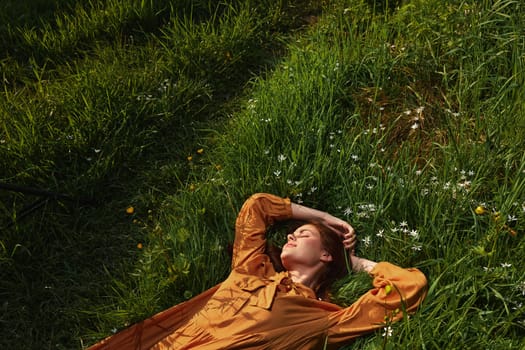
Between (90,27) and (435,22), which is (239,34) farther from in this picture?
(435,22)

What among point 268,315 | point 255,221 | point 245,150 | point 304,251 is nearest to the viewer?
point 268,315

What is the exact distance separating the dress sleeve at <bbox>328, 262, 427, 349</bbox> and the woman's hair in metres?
0.26

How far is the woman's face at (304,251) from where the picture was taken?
10.5 ft

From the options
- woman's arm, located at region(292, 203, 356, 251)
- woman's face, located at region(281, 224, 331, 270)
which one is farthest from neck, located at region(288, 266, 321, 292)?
woman's arm, located at region(292, 203, 356, 251)

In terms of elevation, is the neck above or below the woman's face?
below

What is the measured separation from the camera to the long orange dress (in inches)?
115

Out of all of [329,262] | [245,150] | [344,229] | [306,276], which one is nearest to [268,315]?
[306,276]

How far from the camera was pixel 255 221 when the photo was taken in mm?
3367

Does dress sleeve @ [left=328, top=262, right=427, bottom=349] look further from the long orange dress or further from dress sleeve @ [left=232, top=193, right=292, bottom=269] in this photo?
dress sleeve @ [left=232, top=193, right=292, bottom=269]

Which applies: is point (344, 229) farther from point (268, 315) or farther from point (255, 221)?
point (268, 315)

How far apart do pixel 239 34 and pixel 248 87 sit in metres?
0.41

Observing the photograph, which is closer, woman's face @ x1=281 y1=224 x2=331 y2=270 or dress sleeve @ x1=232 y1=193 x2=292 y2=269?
woman's face @ x1=281 y1=224 x2=331 y2=270

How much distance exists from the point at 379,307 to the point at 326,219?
24.4 inches

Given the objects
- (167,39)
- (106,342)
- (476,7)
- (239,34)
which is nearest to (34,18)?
(167,39)
